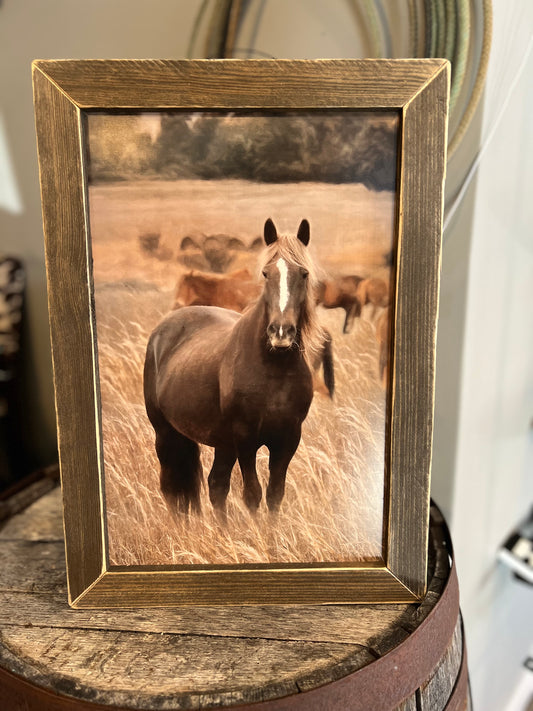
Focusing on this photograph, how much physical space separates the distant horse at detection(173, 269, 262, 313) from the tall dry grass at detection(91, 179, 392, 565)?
2 cm

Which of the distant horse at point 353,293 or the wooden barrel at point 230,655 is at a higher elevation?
the distant horse at point 353,293

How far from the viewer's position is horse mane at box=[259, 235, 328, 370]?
647 millimetres

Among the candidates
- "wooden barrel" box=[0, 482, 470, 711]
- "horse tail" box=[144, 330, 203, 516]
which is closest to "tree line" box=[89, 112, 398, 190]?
"horse tail" box=[144, 330, 203, 516]

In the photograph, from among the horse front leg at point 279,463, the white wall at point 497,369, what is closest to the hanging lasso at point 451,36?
the white wall at point 497,369

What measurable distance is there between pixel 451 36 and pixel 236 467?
2.44 feet

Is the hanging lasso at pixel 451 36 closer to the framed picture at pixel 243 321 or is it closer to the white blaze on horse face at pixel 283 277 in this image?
the framed picture at pixel 243 321

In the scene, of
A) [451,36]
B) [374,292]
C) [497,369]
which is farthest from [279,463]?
[451,36]

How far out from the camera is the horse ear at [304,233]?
64cm

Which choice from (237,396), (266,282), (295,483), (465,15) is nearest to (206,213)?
(266,282)

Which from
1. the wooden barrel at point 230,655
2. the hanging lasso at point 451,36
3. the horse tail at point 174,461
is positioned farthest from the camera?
the hanging lasso at point 451,36

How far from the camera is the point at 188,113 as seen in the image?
2.01 feet

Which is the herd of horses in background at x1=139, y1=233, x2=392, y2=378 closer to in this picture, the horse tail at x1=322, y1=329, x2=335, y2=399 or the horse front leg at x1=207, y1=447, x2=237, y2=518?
the horse tail at x1=322, y1=329, x2=335, y2=399

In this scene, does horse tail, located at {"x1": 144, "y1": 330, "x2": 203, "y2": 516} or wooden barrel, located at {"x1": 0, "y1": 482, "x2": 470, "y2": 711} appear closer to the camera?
wooden barrel, located at {"x1": 0, "y1": 482, "x2": 470, "y2": 711}

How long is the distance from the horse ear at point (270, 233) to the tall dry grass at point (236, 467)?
113 mm
